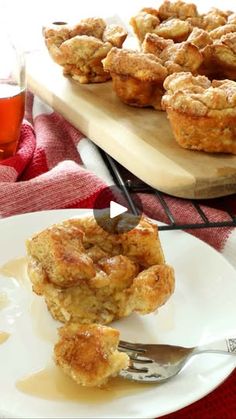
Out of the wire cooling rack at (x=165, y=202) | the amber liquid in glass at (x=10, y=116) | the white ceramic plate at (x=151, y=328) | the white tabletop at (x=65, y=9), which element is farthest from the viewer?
the white tabletop at (x=65, y=9)

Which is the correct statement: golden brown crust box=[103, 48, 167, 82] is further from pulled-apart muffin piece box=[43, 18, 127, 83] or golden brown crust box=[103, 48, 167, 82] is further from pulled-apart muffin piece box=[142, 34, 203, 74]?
pulled-apart muffin piece box=[43, 18, 127, 83]

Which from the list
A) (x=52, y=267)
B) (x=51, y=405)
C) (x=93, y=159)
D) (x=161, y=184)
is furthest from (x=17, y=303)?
(x=93, y=159)

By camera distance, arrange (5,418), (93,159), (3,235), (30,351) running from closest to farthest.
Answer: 1. (5,418)
2. (30,351)
3. (3,235)
4. (93,159)

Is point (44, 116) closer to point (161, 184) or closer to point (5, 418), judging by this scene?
point (161, 184)

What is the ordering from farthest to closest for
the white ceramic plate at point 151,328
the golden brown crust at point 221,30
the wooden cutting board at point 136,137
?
1. the golden brown crust at point 221,30
2. the wooden cutting board at point 136,137
3. the white ceramic plate at point 151,328

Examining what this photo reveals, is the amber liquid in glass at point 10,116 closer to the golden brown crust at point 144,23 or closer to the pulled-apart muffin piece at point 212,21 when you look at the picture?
the golden brown crust at point 144,23

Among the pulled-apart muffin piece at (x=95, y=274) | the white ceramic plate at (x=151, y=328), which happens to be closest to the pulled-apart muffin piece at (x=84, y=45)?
the white ceramic plate at (x=151, y=328)

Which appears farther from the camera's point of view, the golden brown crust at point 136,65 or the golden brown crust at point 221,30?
the golden brown crust at point 221,30
